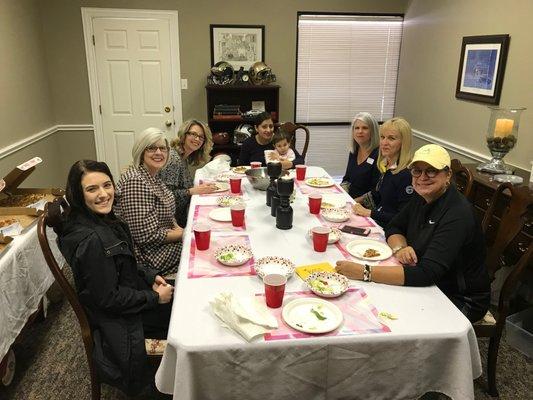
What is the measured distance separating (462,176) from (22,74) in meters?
3.86

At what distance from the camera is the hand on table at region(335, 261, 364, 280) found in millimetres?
1593

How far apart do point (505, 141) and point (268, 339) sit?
2467 millimetres

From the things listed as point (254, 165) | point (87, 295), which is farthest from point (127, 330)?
point (254, 165)

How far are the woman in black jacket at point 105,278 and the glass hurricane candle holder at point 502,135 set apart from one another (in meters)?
2.51

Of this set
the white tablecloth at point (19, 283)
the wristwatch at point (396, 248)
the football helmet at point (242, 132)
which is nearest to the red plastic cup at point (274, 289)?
the wristwatch at point (396, 248)

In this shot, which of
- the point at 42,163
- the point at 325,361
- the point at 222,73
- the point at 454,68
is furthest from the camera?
the point at 222,73

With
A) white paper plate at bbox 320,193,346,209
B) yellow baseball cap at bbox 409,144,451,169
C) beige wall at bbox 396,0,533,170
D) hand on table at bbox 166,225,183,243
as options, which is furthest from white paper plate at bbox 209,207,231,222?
beige wall at bbox 396,0,533,170

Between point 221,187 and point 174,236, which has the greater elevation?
point 221,187

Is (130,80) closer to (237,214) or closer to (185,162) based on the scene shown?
(185,162)

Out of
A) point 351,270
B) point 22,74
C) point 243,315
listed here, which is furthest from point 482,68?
point 22,74

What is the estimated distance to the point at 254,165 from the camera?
3072 millimetres

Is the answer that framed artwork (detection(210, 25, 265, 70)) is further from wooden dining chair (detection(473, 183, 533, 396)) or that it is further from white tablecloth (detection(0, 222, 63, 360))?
wooden dining chair (detection(473, 183, 533, 396))

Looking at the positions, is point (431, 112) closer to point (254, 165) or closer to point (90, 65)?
point (254, 165)

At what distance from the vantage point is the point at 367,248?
1.89m
